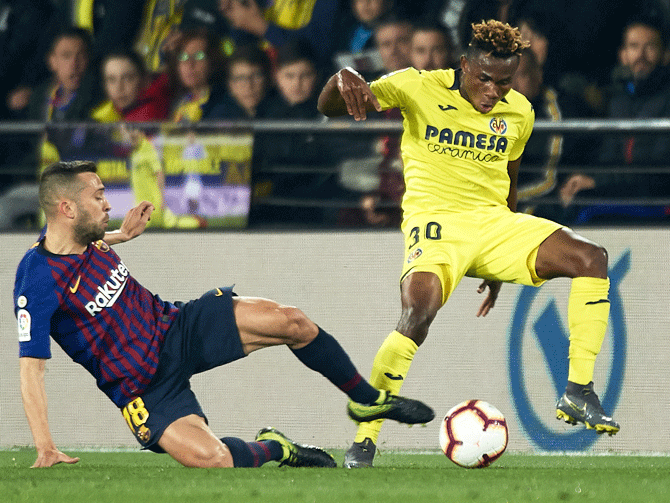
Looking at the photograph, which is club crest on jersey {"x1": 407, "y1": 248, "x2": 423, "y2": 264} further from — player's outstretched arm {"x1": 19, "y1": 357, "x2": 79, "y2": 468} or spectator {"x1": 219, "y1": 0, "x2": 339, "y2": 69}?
spectator {"x1": 219, "y1": 0, "x2": 339, "y2": 69}

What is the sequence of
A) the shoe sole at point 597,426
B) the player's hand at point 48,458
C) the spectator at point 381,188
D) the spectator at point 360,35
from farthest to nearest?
the spectator at point 360,35, the spectator at point 381,188, the shoe sole at point 597,426, the player's hand at point 48,458

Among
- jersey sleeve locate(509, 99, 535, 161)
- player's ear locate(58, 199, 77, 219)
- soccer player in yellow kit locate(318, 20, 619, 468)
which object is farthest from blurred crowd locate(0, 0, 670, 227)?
player's ear locate(58, 199, 77, 219)

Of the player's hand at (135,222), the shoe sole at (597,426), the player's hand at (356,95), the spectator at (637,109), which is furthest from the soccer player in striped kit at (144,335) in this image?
the spectator at (637,109)

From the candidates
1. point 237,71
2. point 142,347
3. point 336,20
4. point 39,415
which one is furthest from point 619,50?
point 39,415

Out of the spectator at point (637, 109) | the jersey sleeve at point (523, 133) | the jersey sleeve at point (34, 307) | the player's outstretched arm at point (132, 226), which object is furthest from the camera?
the spectator at point (637, 109)

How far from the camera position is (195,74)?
21.0ft

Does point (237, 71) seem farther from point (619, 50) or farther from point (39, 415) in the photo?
point (39, 415)

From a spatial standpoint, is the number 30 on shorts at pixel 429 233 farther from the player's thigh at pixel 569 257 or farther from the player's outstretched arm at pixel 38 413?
the player's outstretched arm at pixel 38 413

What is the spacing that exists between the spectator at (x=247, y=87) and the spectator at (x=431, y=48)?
91cm

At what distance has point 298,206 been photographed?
5.91 metres

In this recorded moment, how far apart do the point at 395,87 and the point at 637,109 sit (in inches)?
86.5

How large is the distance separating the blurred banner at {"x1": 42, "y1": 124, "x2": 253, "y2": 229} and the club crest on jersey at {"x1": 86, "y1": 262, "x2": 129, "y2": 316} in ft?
6.81

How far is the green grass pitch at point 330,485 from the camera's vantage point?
111 inches

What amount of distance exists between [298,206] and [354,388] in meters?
2.26
